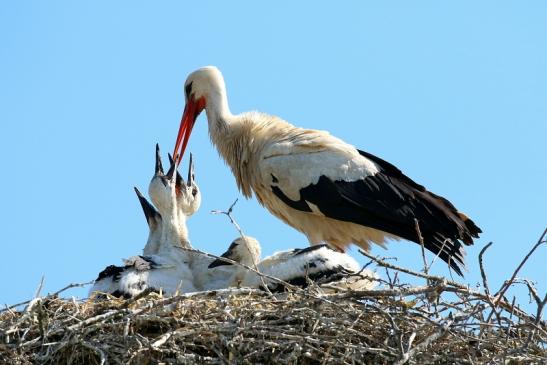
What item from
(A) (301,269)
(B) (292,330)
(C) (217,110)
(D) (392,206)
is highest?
(C) (217,110)

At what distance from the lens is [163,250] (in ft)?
28.1

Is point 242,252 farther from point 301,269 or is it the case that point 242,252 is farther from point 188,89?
point 188,89

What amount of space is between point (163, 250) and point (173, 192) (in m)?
0.46

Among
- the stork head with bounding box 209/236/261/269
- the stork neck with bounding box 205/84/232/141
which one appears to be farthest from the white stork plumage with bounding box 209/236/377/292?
the stork neck with bounding box 205/84/232/141

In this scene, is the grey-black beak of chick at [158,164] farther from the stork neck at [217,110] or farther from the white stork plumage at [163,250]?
the stork neck at [217,110]

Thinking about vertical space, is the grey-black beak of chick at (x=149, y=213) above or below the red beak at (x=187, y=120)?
below

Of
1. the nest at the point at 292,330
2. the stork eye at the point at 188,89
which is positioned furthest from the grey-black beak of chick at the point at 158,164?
the nest at the point at 292,330

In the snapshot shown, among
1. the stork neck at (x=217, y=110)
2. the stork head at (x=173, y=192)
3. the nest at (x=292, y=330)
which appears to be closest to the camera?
the nest at (x=292, y=330)

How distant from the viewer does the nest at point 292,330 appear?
20.6 ft

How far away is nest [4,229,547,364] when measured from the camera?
627cm

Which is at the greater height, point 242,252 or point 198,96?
point 198,96

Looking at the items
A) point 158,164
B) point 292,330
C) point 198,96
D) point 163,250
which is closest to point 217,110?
point 198,96

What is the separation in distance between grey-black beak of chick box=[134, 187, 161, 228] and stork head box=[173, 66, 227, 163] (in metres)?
1.17

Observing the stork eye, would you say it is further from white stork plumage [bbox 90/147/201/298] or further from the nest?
the nest
